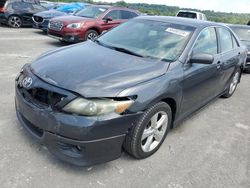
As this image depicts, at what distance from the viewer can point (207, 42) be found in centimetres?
387

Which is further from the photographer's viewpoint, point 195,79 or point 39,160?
point 195,79

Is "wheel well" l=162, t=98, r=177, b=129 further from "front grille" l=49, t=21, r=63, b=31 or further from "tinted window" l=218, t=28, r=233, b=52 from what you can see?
"front grille" l=49, t=21, r=63, b=31

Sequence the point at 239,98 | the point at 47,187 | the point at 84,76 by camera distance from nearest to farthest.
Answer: the point at 47,187
the point at 84,76
the point at 239,98

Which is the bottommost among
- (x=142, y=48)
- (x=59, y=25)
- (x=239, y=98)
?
(x=239, y=98)

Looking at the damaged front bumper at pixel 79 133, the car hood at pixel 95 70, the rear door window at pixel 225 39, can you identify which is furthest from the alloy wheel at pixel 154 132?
the rear door window at pixel 225 39

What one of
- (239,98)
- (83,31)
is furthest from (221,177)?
(83,31)

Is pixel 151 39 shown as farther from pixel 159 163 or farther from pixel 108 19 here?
pixel 108 19

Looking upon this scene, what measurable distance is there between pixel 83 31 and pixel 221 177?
7361mm

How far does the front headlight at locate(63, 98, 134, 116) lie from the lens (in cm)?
237

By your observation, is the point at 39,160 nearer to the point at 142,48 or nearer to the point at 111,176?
the point at 111,176

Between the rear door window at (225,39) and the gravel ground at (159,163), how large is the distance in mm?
1305

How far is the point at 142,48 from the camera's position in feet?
11.3

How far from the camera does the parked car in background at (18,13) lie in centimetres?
1224

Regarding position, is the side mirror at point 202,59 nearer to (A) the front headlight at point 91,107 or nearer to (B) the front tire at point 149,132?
(B) the front tire at point 149,132
